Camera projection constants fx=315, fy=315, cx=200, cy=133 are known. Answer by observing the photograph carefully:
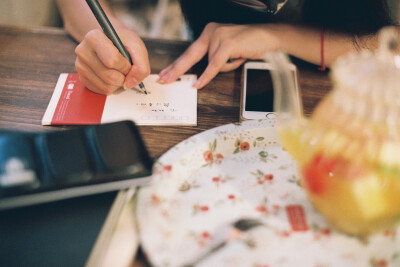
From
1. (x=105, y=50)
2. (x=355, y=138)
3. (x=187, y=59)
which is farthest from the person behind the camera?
(x=187, y=59)

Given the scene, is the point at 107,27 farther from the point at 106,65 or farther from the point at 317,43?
the point at 317,43

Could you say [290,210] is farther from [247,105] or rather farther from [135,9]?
[135,9]

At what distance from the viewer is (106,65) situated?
56 cm

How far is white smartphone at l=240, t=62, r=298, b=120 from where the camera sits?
0.55 metres

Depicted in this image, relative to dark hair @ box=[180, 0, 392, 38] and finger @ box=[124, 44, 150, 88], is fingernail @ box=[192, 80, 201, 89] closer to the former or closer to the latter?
finger @ box=[124, 44, 150, 88]

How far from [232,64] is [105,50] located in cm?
25

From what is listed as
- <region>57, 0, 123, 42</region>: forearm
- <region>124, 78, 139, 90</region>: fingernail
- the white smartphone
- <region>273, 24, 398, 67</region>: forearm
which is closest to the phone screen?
the white smartphone

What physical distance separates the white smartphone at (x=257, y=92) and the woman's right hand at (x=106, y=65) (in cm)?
19

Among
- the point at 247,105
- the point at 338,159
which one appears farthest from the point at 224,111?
the point at 338,159

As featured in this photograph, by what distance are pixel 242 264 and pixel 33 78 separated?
53 cm

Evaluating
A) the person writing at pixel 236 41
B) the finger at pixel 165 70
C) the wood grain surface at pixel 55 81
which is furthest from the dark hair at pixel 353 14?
the finger at pixel 165 70

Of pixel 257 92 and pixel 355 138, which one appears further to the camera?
pixel 257 92

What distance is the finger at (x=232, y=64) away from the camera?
2.12 ft

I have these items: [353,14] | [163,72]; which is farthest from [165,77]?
[353,14]
